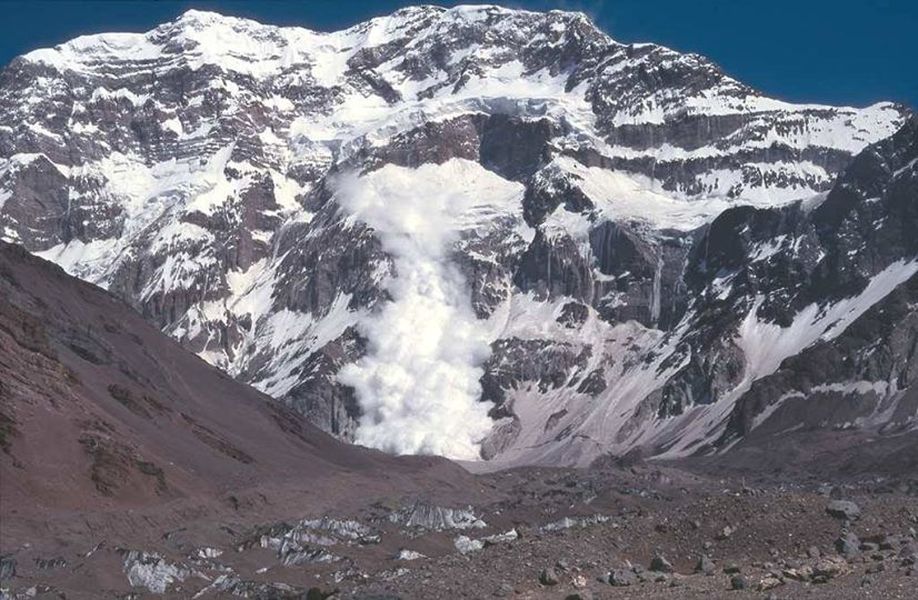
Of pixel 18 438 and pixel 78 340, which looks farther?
pixel 78 340

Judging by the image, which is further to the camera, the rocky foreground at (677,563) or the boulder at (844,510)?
the boulder at (844,510)

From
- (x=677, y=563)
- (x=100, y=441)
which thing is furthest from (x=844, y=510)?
(x=100, y=441)

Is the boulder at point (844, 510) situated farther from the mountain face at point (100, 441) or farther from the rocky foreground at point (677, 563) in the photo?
the mountain face at point (100, 441)

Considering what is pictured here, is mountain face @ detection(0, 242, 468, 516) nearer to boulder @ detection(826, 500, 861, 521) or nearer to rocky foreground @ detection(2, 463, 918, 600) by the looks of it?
rocky foreground @ detection(2, 463, 918, 600)

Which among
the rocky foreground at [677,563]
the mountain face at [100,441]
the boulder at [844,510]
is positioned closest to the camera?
the rocky foreground at [677,563]

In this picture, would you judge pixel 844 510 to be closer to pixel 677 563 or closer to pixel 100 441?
pixel 677 563

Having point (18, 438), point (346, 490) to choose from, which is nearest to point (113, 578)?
point (18, 438)

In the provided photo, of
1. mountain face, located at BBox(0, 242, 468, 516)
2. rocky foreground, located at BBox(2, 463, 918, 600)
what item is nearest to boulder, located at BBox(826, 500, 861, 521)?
rocky foreground, located at BBox(2, 463, 918, 600)

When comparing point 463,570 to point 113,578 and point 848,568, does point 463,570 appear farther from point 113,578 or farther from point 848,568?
point 113,578

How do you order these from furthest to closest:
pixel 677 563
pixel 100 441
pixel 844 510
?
pixel 100 441, pixel 677 563, pixel 844 510

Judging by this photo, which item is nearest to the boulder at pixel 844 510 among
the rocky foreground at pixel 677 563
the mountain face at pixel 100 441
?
the rocky foreground at pixel 677 563

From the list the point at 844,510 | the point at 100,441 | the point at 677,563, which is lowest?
the point at 677,563
